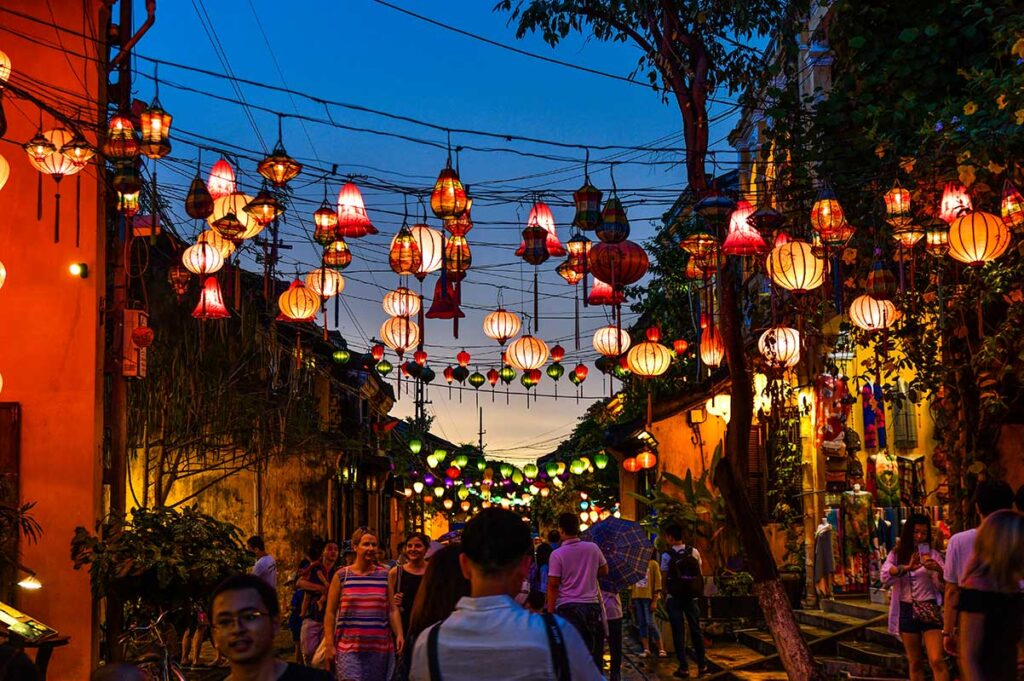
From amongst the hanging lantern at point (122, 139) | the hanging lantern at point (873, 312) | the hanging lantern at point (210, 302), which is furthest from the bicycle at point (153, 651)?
the hanging lantern at point (873, 312)

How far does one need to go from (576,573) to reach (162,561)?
4.17 m

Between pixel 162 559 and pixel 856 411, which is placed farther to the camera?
pixel 856 411

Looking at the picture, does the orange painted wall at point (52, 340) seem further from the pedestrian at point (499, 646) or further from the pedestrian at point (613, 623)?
the pedestrian at point (499, 646)

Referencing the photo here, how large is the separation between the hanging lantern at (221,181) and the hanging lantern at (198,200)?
3.70 feet

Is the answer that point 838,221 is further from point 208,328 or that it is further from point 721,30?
point 208,328

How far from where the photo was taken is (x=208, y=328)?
68.9 ft

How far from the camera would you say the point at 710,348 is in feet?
66.1

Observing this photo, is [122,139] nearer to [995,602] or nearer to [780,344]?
[780,344]

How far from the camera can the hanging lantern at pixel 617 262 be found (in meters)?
13.7

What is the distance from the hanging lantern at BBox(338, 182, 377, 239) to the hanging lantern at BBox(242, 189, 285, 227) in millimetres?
1197

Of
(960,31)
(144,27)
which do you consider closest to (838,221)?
(960,31)

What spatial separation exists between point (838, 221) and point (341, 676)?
23.7 ft

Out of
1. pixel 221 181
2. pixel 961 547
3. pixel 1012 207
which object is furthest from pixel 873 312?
pixel 221 181

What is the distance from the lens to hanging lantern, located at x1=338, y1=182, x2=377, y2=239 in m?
14.1
